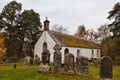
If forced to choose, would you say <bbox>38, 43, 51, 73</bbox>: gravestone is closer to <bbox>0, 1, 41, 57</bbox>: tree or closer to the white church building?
the white church building

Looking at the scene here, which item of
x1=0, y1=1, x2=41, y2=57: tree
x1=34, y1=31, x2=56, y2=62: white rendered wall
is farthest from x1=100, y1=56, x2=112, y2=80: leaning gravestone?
x1=0, y1=1, x2=41, y2=57: tree

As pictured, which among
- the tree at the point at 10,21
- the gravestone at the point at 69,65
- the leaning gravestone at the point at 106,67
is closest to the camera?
the leaning gravestone at the point at 106,67

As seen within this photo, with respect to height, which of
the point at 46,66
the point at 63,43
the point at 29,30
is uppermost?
the point at 29,30

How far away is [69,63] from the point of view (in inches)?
745

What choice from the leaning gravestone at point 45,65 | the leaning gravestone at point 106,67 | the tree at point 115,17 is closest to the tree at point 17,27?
the tree at point 115,17

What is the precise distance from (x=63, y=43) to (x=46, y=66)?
96.8 ft

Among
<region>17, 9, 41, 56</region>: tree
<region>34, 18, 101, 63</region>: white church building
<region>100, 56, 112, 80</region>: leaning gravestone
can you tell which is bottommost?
<region>100, 56, 112, 80</region>: leaning gravestone

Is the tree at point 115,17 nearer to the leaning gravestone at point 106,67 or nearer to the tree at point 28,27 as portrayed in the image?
the tree at point 28,27

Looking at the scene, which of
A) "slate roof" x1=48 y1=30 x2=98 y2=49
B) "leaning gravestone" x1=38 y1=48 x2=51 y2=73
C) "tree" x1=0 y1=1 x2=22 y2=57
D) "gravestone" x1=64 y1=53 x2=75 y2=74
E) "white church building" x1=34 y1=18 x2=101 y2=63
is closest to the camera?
"gravestone" x1=64 y1=53 x2=75 y2=74

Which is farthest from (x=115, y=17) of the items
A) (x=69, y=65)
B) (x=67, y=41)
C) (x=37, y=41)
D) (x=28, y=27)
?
(x=69, y=65)

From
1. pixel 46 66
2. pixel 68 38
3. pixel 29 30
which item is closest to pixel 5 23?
pixel 29 30

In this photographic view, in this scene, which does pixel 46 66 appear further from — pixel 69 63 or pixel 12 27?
pixel 12 27

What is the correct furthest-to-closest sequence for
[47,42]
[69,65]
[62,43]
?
[47,42], [62,43], [69,65]

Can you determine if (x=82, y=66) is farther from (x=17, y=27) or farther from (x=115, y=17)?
(x=17, y=27)
